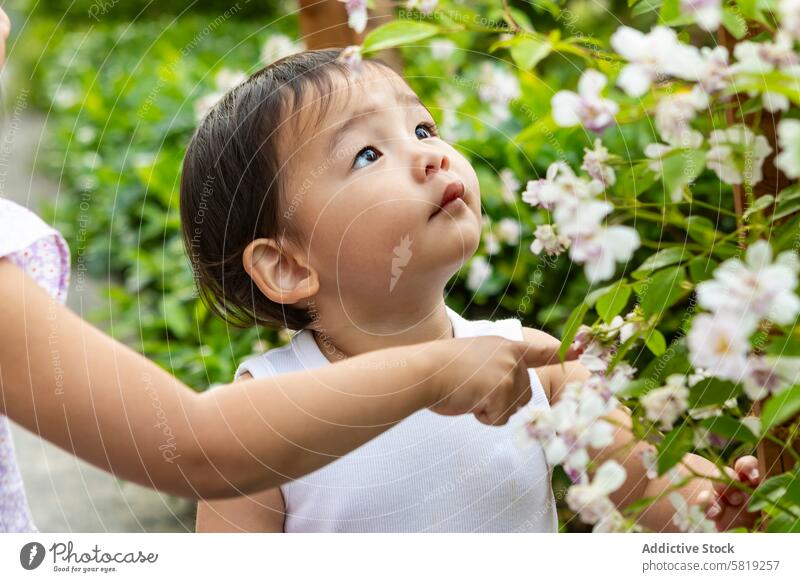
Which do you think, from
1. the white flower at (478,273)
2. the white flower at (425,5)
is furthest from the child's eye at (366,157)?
the white flower at (478,273)

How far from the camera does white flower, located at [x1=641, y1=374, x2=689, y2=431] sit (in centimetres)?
57

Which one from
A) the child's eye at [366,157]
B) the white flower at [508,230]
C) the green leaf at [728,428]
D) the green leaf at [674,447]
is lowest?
the white flower at [508,230]

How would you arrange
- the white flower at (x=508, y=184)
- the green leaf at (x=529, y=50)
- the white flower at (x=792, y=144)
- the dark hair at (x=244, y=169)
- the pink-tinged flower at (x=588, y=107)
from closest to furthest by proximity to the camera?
1. the white flower at (x=792, y=144)
2. the pink-tinged flower at (x=588, y=107)
3. the green leaf at (x=529, y=50)
4. the dark hair at (x=244, y=169)
5. the white flower at (x=508, y=184)

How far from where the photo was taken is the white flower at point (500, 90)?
3.98ft

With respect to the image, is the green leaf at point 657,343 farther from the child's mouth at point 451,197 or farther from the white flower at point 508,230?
the white flower at point 508,230

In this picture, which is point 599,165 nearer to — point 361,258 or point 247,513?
point 361,258

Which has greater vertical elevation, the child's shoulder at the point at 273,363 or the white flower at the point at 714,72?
the white flower at the point at 714,72

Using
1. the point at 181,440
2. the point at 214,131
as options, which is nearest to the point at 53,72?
the point at 214,131

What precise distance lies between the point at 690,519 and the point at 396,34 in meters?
0.36

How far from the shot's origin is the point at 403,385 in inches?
23.3

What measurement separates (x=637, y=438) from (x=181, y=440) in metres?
0.26

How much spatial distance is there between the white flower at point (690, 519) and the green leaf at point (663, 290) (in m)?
0.14
